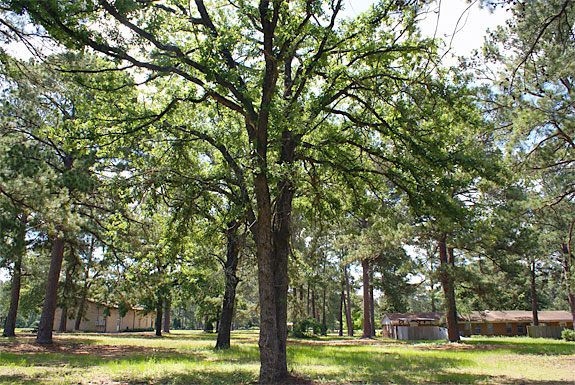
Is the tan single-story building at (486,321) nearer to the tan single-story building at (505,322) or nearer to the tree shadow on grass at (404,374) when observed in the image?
the tan single-story building at (505,322)

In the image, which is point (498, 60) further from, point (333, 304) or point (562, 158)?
point (333, 304)

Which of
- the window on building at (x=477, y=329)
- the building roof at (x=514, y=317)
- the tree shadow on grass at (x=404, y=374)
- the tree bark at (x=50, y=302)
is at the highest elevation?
the tree bark at (x=50, y=302)

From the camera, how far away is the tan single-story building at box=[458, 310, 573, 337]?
43469 millimetres

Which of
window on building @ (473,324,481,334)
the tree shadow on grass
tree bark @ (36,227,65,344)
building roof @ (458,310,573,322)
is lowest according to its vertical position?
window on building @ (473,324,481,334)

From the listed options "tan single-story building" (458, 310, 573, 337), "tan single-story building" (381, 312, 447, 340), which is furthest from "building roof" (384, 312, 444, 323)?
"tan single-story building" (458, 310, 573, 337)

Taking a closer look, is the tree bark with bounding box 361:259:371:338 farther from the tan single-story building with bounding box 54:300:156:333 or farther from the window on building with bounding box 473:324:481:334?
the tan single-story building with bounding box 54:300:156:333

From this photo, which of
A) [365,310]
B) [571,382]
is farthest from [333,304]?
[571,382]

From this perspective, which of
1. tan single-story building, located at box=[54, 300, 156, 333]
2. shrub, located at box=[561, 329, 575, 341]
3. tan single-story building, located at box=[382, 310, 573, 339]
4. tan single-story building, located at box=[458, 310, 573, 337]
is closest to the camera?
shrub, located at box=[561, 329, 575, 341]

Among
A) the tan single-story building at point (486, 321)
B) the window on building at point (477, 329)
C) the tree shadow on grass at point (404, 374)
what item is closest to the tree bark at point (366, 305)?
the tan single-story building at point (486, 321)

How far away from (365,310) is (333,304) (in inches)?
969

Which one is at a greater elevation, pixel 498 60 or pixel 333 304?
pixel 498 60

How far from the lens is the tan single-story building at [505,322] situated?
143ft

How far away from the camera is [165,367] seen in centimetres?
1057

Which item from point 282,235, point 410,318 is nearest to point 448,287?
point 410,318
